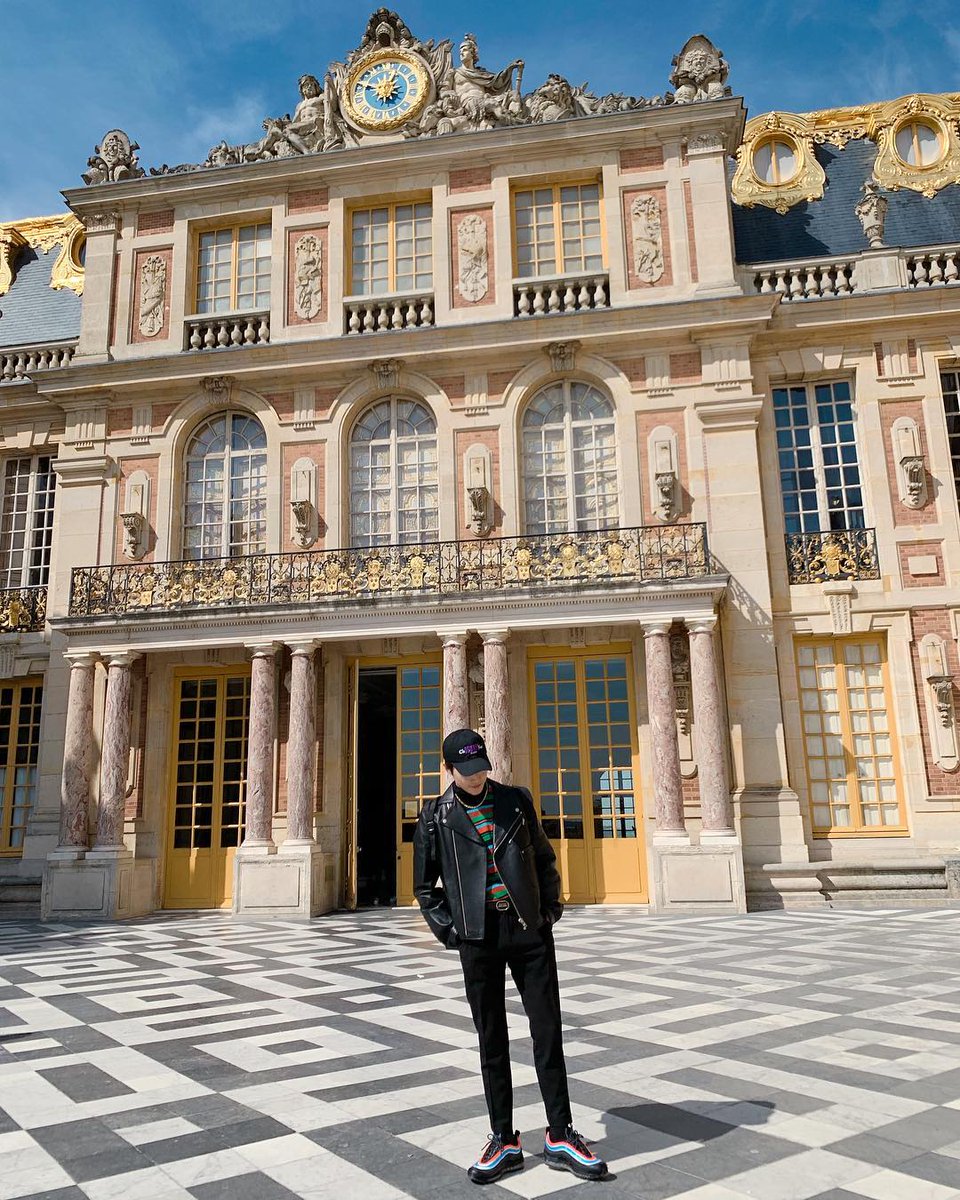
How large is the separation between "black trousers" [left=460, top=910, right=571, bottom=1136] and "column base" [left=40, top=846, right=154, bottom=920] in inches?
473

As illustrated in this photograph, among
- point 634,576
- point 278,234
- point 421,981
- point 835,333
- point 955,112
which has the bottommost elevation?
point 421,981

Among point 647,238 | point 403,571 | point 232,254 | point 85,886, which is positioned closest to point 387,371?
point 403,571

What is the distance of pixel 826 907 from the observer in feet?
43.7

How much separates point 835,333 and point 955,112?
601cm

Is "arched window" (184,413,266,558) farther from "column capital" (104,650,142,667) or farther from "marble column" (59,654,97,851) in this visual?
"marble column" (59,654,97,851)

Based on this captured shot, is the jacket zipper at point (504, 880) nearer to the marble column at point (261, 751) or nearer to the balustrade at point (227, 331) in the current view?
the marble column at point (261, 751)

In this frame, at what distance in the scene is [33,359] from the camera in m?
18.4

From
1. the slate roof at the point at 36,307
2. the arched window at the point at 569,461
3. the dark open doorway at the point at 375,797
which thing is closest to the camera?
the dark open doorway at the point at 375,797

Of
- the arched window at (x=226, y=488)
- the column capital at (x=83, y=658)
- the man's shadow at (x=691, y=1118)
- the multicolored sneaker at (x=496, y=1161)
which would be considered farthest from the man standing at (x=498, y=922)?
the arched window at (x=226, y=488)

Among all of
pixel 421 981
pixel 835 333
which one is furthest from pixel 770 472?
pixel 421 981

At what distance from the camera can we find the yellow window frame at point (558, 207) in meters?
16.7

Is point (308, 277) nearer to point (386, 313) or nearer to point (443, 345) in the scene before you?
point (386, 313)

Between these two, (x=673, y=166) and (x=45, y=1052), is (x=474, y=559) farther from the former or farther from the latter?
(x=45, y=1052)

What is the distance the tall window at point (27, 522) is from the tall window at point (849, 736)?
13050 mm
